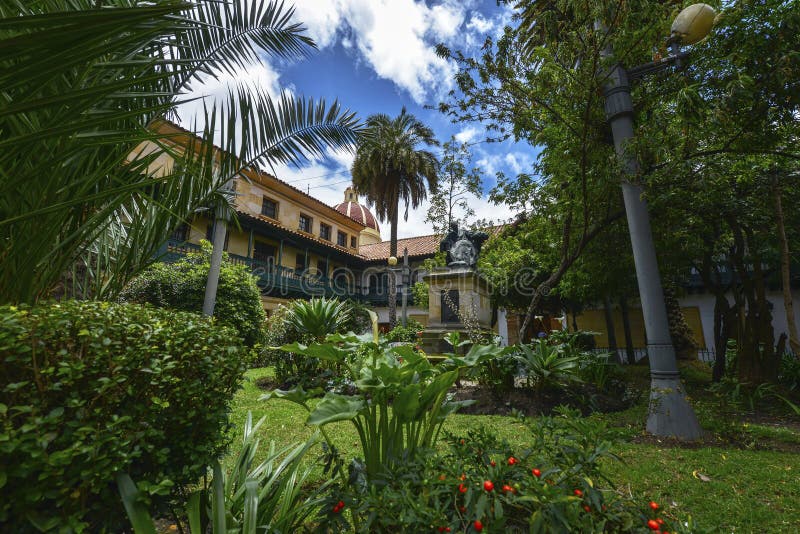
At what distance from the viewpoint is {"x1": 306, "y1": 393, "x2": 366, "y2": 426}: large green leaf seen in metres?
1.52

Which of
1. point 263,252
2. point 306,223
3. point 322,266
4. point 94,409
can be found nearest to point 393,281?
point 263,252

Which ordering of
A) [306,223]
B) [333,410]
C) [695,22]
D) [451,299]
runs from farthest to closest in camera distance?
[306,223] → [451,299] → [695,22] → [333,410]

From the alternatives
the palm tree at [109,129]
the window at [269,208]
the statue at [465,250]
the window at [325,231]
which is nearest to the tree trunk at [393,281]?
the statue at [465,250]

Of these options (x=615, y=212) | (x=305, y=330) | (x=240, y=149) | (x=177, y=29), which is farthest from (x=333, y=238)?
(x=177, y=29)

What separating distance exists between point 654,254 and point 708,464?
7.67 ft

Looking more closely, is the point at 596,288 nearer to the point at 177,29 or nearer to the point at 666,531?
the point at 666,531

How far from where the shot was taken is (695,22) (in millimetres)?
3721

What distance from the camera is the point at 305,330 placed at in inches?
325

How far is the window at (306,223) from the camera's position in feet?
79.6

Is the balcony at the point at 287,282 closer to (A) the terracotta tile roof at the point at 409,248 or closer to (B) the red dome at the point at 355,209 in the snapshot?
(A) the terracotta tile roof at the point at 409,248

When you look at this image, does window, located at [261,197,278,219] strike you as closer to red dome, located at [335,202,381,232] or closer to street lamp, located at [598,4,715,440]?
red dome, located at [335,202,381,232]

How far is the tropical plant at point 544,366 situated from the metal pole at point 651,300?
3.15 feet

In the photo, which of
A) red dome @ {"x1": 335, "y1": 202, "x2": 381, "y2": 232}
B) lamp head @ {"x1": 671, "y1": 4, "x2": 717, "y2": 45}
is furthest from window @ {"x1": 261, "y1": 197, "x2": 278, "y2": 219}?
lamp head @ {"x1": 671, "y1": 4, "x2": 717, "y2": 45}

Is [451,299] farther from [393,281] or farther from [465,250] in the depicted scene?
[393,281]
